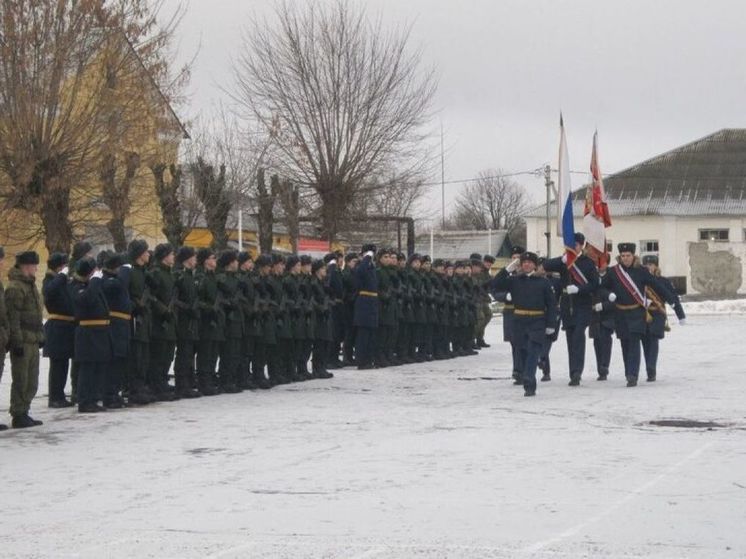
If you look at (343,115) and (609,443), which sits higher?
(343,115)

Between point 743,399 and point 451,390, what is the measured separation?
3975mm

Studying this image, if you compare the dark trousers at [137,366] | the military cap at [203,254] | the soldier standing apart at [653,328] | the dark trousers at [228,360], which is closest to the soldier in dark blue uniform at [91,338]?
the dark trousers at [137,366]

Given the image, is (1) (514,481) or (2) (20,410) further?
(2) (20,410)

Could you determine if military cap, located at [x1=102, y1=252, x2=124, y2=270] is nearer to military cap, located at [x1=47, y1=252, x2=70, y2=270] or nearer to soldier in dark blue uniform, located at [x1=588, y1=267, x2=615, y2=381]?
military cap, located at [x1=47, y1=252, x2=70, y2=270]

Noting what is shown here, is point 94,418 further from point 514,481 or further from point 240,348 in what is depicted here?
point 514,481

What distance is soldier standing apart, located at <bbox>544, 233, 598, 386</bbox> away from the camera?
20438 mm

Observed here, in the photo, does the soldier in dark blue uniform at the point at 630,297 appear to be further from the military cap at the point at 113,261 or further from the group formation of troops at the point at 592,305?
the military cap at the point at 113,261

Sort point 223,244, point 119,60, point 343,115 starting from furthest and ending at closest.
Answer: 1. point 343,115
2. point 223,244
3. point 119,60

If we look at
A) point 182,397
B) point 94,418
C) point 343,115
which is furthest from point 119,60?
point 343,115

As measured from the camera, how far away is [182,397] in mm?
18781

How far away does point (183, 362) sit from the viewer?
18859mm

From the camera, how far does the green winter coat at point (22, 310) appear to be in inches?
609

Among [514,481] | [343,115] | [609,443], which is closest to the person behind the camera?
[514,481]

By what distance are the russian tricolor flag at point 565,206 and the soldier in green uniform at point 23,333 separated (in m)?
8.22
